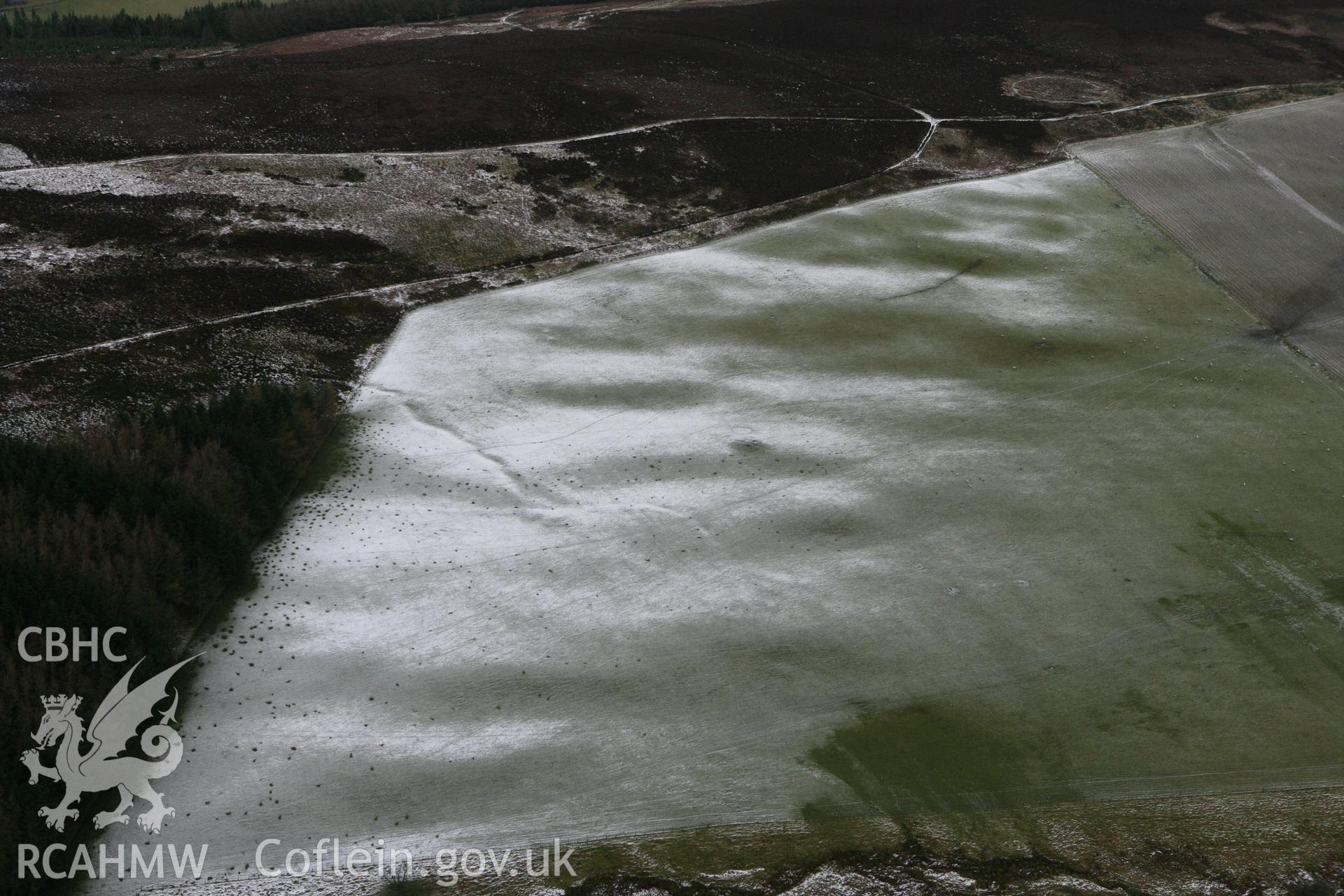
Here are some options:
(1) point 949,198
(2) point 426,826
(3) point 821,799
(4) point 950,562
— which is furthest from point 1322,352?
(2) point 426,826

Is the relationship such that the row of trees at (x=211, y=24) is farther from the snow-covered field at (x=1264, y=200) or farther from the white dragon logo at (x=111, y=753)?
the white dragon logo at (x=111, y=753)

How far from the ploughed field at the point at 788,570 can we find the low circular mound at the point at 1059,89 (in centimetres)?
3145

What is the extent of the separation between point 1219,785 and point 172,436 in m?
40.7

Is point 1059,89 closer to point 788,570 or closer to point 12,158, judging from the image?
point 788,570

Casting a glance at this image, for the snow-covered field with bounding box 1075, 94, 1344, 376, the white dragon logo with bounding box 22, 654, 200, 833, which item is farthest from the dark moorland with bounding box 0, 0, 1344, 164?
the white dragon logo with bounding box 22, 654, 200, 833

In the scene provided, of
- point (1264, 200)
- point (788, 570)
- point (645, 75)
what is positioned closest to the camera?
point (788, 570)

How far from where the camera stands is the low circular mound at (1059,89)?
8731cm

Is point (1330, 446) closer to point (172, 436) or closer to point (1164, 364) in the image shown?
point (1164, 364)

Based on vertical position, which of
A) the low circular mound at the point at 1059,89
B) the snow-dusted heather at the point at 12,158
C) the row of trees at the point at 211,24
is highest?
the row of trees at the point at 211,24

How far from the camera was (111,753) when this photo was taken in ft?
99.8

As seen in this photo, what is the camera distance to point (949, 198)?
71.8 meters

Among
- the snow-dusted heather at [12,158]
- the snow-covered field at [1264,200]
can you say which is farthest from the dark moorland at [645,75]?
the snow-covered field at [1264,200]

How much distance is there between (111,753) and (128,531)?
29.9ft

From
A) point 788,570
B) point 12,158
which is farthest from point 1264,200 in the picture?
point 12,158
